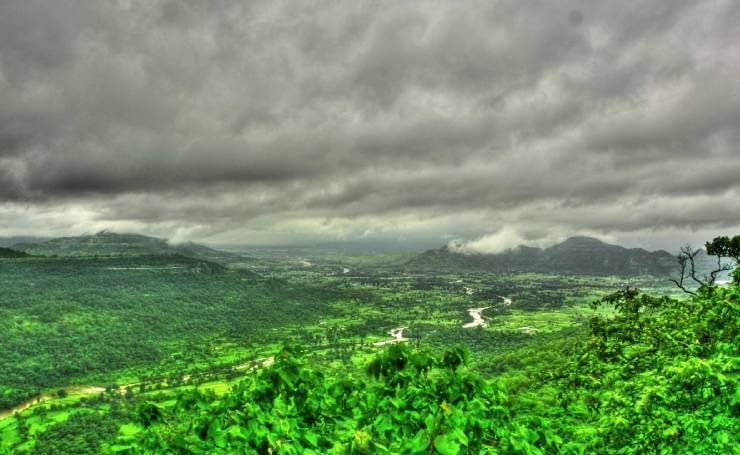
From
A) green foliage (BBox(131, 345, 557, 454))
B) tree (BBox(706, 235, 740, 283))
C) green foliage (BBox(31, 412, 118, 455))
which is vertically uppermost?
tree (BBox(706, 235, 740, 283))

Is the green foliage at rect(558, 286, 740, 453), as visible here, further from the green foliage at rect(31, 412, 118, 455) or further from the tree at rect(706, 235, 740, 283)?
the green foliage at rect(31, 412, 118, 455)

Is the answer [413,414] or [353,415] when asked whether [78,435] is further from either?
[413,414]

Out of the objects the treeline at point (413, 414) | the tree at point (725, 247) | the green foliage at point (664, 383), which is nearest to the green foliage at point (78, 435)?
the green foliage at point (664, 383)

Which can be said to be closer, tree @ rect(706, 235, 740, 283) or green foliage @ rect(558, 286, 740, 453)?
green foliage @ rect(558, 286, 740, 453)

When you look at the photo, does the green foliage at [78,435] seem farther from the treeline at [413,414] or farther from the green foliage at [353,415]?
the treeline at [413,414]

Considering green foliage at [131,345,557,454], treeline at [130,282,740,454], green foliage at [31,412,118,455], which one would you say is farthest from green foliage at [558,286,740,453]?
green foliage at [31,412,118,455]

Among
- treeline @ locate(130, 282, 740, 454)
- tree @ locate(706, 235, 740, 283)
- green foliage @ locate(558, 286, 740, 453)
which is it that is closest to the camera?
treeline @ locate(130, 282, 740, 454)

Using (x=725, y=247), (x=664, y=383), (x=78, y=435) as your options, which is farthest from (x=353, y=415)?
(x=78, y=435)

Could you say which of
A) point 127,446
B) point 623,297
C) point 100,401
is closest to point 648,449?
point 127,446

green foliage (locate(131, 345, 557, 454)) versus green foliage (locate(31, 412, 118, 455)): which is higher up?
green foliage (locate(131, 345, 557, 454))

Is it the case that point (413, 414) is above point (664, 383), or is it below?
above

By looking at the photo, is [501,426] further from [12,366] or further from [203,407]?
[12,366]
